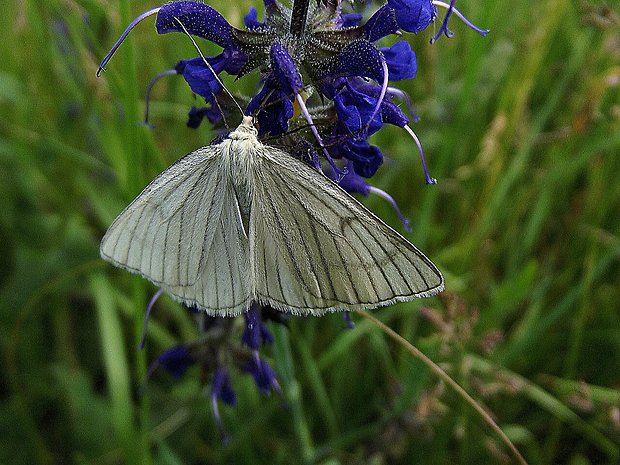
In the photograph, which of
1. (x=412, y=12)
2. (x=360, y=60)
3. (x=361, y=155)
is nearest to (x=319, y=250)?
(x=361, y=155)

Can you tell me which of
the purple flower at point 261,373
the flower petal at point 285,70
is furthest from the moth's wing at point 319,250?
the purple flower at point 261,373

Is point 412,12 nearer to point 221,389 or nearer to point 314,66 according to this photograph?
point 314,66

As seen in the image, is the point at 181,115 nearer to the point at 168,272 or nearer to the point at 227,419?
the point at 227,419

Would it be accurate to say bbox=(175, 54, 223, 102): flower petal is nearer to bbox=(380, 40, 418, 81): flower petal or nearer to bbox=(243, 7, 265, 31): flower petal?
bbox=(243, 7, 265, 31): flower petal

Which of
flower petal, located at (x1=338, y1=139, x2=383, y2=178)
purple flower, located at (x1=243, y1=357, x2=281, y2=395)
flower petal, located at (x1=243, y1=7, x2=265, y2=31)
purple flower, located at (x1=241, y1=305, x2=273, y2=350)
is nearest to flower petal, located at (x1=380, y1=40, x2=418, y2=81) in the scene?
flower petal, located at (x1=338, y1=139, x2=383, y2=178)

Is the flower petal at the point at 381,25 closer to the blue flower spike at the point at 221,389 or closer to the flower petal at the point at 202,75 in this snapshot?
the flower petal at the point at 202,75
